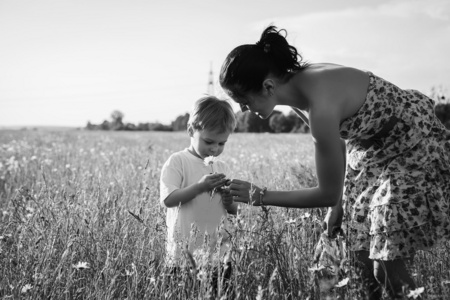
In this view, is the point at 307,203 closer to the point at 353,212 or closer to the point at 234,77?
the point at 353,212

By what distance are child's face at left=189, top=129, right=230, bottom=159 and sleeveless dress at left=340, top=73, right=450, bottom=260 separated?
66cm

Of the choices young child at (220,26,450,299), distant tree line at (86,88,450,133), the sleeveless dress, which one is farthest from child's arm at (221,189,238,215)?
distant tree line at (86,88,450,133)

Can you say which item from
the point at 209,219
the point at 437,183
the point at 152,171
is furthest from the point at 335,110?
the point at 152,171

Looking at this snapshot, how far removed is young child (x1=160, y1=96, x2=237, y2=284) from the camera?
8.10 feet

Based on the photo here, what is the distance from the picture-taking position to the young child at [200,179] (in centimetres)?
247

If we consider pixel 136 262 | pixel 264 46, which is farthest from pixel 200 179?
pixel 264 46

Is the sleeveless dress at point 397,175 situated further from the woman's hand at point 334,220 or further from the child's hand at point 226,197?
the child's hand at point 226,197

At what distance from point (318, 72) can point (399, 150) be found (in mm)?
551

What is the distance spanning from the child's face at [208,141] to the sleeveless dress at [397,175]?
661mm

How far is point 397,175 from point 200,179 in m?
0.99

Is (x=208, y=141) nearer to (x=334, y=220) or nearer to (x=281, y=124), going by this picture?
Answer: (x=334, y=220)

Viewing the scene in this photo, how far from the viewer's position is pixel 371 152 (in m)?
2.33

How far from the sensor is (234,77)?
2.19 metres

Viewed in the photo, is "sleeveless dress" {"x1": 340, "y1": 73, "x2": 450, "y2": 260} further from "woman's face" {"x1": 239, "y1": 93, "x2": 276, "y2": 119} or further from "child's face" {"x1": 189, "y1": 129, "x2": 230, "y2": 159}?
"child's face" {"x1": 189, "y1": 129, "x2": 230, "y2": 159}
